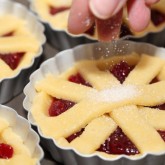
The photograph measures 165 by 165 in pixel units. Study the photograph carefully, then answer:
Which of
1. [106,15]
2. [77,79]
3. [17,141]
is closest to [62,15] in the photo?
[77,79]

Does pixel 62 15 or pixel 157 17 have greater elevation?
pixel 157 17

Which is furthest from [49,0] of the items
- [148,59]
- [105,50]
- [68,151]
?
[68,151]

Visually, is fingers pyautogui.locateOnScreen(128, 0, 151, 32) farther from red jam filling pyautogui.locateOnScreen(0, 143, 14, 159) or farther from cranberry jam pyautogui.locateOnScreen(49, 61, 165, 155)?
red jam filling pyautogui.locateOnScreen(0, 143, 14, 159)

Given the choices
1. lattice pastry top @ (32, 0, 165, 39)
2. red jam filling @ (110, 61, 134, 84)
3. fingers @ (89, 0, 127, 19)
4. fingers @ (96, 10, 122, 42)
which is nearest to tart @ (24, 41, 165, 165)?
red jam filling @ (110, 61, 134, 84)

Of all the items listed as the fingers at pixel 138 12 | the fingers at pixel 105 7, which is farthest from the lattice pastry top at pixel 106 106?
the fingers at pixel 105 7

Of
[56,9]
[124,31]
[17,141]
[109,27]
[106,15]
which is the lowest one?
[17,141]

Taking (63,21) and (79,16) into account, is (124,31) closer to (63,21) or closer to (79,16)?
(63,21)
